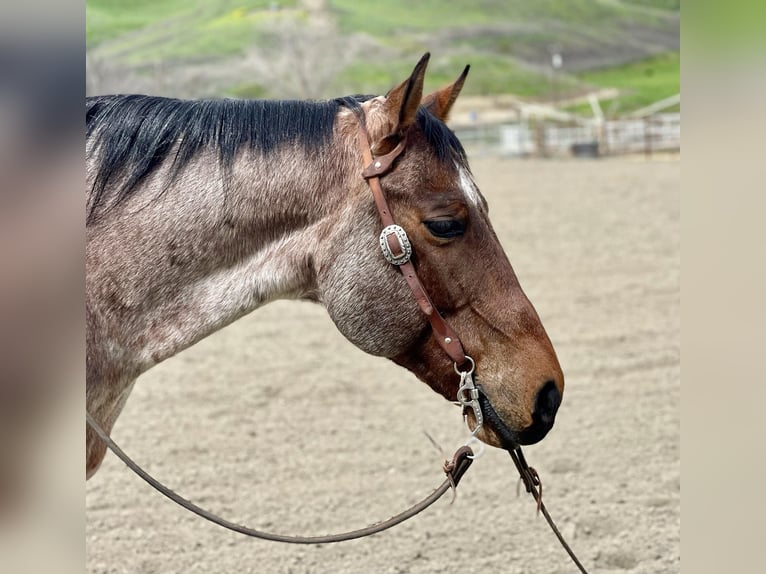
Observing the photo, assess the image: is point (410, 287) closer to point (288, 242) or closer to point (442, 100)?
point (288, 242)

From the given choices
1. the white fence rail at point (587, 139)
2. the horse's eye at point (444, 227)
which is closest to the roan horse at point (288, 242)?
the horse's eye at point (444, 227)

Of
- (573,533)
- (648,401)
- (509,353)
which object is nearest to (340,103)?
(509,353)

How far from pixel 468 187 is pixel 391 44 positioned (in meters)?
51.7

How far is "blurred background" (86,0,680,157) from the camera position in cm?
2473

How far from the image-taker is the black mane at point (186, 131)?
2359 millimetres

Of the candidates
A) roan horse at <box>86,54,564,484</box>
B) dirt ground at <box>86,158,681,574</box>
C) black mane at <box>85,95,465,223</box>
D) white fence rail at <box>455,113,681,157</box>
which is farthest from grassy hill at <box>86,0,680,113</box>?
roan horse at <box>86,54,564,484</box>

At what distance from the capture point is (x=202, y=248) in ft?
7.75

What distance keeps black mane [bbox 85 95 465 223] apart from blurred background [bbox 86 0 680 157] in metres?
7.22

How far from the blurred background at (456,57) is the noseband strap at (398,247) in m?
7.62

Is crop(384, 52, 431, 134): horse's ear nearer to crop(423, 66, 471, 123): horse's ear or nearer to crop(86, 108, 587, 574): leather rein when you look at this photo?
crop(86, 108, 587, 574): leather rein

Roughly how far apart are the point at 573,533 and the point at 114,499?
2818mm
